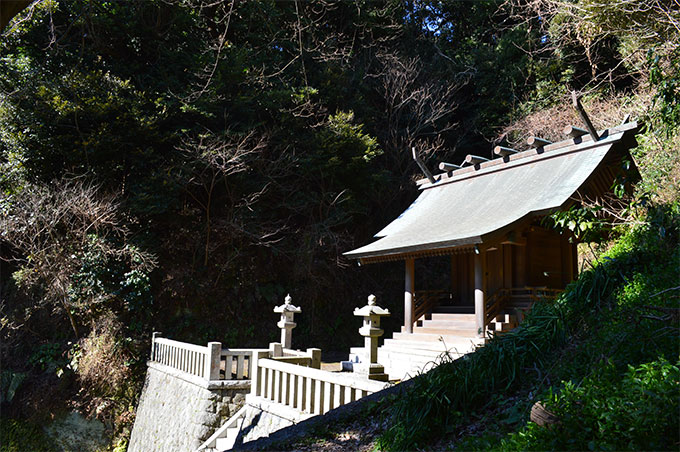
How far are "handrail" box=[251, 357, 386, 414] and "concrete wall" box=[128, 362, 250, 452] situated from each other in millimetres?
1524

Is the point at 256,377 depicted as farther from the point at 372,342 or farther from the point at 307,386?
the point at 372,342

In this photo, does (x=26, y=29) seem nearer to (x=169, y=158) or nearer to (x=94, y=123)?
(x=94, y=123)

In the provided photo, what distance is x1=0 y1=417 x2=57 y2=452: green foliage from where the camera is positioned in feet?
40.6

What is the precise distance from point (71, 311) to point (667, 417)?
1365 cm

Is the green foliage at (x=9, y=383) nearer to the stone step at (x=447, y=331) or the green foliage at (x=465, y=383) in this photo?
the stone step at (x=447, y=331)

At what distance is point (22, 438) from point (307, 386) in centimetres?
941

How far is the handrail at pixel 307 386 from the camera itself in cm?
650

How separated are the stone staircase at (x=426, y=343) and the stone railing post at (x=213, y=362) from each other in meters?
3.34

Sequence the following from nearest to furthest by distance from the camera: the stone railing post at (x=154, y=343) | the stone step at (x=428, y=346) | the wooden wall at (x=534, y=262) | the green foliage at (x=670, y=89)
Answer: the green foliage at (x=670, y=89) → the stone step at (x=428, y=346) → the wooden wall at (x=534, y=262) → the stone railing post at (x=154, y=343)

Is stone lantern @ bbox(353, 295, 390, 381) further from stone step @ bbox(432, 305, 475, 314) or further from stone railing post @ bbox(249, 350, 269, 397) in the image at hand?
stone step @ bbox(432, 305, 475, 314)

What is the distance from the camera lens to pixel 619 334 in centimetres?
406

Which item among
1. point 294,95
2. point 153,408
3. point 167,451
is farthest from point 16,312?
point 294,95

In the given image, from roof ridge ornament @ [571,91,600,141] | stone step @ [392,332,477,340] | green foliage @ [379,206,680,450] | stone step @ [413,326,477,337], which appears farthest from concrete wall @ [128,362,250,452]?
roof ridge ornament @ [571,91,600,141]

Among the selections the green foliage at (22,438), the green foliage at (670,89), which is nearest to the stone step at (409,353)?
the green foliage at (670,89)
